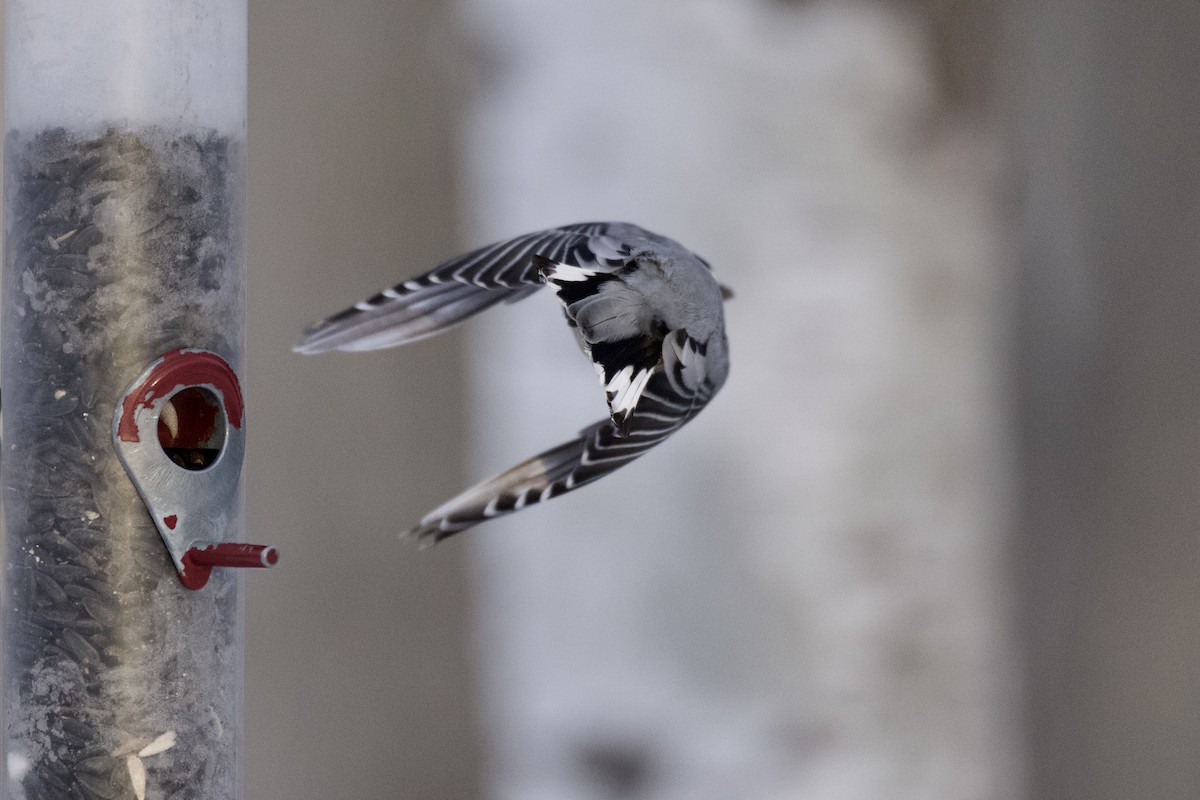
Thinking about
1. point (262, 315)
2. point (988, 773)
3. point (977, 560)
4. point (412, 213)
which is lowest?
point (988, 773)

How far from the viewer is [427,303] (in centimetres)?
107

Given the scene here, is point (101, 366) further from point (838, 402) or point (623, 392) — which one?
point (838, 402)

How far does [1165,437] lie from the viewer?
1866 millimetres

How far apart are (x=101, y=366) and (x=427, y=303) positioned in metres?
0.27

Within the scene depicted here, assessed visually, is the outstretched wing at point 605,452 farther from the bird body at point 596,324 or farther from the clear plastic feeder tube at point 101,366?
the clear plastic feeder tube at point 101,366

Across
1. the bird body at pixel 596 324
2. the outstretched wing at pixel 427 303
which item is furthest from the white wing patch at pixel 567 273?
the outstretched wing at pixel 427 303

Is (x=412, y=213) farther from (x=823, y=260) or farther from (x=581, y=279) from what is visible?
(x=581, y=279)

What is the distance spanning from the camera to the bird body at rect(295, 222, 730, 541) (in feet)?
2.88

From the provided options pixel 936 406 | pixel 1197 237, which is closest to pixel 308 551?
pixel 936 406

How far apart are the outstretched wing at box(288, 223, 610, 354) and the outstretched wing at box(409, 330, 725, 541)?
0.13 m

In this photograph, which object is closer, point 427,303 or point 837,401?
point 427,303

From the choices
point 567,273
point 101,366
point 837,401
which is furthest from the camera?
point 837,401

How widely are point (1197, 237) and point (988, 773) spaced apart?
2.92ft

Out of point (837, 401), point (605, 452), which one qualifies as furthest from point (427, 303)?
point (837, 401)
